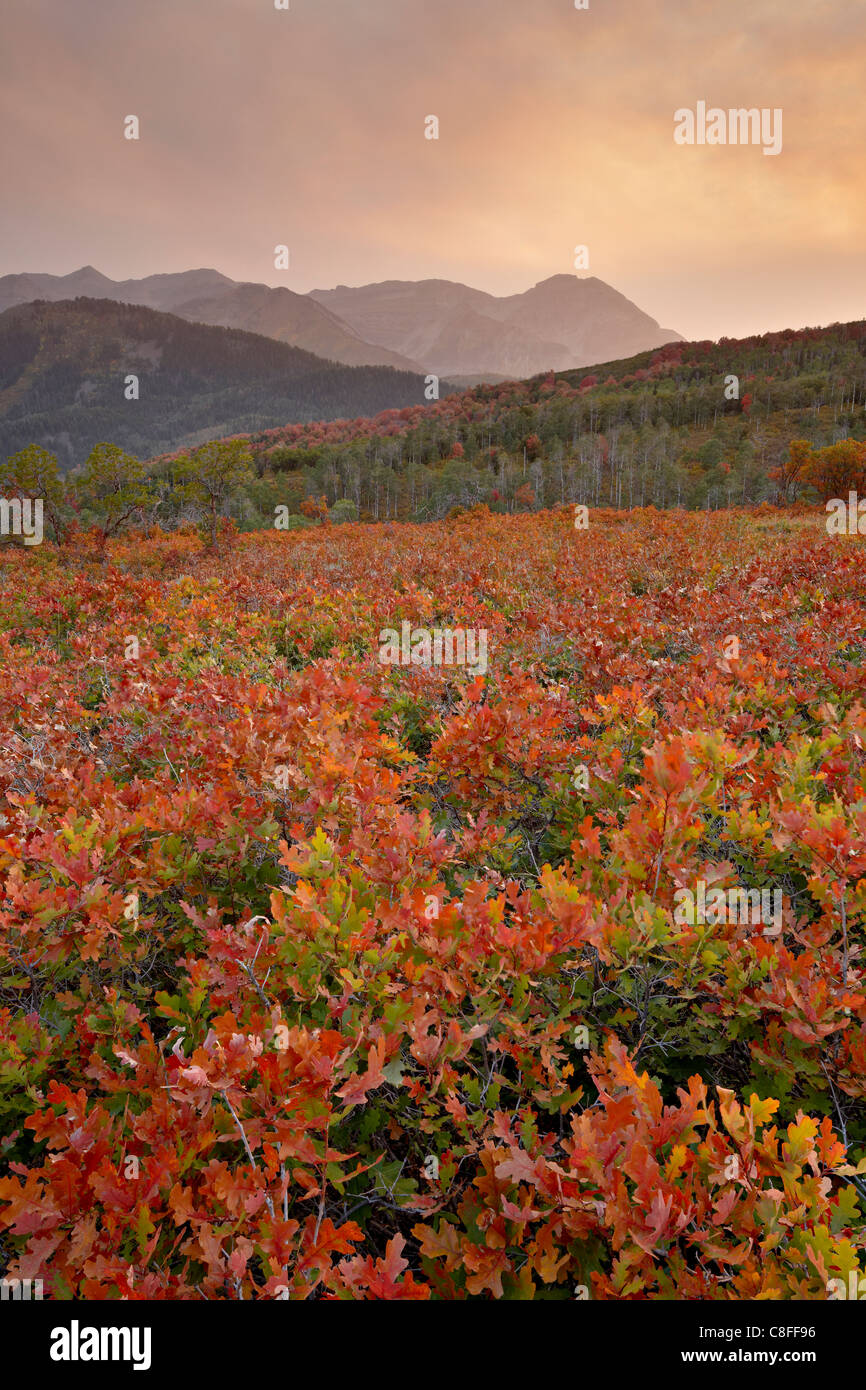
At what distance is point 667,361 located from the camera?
7319cm

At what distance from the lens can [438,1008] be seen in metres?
1.84

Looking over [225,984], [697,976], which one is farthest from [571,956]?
[225,984]

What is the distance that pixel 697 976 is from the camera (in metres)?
1.86

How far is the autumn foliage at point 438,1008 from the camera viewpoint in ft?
4.28

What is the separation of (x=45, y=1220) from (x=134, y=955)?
3.49 feet

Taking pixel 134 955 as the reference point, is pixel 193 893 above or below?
above

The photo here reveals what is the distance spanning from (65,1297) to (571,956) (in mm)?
1585

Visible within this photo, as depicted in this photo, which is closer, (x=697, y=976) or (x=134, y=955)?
(x=697, y=976)

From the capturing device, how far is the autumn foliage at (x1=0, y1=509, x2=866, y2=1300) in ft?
4.28

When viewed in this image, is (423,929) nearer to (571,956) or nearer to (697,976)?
(571,956)
